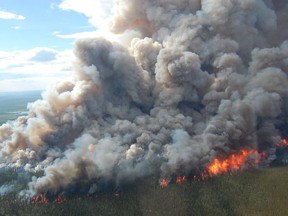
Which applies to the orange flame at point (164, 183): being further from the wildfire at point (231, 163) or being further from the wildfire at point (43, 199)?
the wildfire at point (43, 199)

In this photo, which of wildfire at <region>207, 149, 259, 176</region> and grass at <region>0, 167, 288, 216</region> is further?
wildfire at <region>207, 149, 259, 176</region>

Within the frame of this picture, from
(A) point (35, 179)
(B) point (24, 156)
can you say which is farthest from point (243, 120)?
(B) point (24, 156)

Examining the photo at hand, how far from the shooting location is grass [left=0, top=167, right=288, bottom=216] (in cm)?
8681

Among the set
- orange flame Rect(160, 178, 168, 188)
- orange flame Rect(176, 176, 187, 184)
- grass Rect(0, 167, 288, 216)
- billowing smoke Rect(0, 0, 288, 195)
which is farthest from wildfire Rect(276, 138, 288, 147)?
orange flame Rect(160, 178, 168, 188)

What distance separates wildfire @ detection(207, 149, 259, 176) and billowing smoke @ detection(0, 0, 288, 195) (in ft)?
6.29

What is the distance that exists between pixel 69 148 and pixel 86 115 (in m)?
9.98

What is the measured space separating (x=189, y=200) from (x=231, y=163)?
19.9m

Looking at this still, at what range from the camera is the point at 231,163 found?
106m

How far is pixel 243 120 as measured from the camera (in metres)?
106

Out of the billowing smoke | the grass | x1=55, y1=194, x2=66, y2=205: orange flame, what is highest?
the billowing smoke

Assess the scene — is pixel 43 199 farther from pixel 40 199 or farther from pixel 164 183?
pixel 164 183

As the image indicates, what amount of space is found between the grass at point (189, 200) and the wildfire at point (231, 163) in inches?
110

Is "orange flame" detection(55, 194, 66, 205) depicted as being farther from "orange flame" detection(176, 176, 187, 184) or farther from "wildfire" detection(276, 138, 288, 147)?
"wildfire" detection(276, 138, 288, 147)

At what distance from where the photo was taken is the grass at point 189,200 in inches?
3418
